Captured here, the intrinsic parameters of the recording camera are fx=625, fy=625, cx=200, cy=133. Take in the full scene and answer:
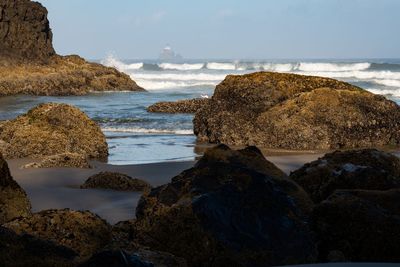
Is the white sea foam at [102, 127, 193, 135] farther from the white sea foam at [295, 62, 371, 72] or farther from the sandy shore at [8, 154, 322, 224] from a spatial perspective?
the white sea foam at [295, 62, 371, 72]

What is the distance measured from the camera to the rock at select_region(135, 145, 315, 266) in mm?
3521

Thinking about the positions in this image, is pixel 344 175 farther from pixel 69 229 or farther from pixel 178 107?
pixel 178 107

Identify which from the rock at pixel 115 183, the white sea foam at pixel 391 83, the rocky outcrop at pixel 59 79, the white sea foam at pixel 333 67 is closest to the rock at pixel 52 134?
the rock at pixel 115 183

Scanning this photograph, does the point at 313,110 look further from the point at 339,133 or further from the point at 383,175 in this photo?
the point at 383,175

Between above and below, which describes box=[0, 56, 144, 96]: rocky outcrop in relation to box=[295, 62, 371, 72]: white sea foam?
below

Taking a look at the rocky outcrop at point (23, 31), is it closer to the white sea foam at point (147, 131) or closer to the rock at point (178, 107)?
the rock at point (178, 107)

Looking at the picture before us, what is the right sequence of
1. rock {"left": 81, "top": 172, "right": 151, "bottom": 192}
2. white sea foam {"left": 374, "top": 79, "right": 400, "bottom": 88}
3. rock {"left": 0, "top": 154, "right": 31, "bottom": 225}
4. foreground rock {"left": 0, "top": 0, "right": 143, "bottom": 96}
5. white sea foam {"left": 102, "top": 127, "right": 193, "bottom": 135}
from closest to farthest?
rock {"left": 0, "top": 154, "right": 31, "bottom": 225}, rock {"left": 81, "top": 172, "right": 151, "bottom": 192}, white sea foam {"left": 102, "top": 127, "right": 193, "bottom": 135}, foreground rock {"left": 0, "top": 0, "right": 143, "bottom": 96}, white sea foam {"left": 374, "top": 79, "right": 400, "bottom": 88}

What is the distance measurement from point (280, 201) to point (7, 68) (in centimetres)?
3879

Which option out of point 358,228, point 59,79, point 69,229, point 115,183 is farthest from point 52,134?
point 59,79

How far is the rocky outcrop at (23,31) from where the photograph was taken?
142 feet

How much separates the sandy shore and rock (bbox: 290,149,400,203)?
1.51 metres

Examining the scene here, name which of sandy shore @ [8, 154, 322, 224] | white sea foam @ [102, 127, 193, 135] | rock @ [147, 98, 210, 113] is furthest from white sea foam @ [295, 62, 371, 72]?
sandy shore @ [8, 154, 322, 224]

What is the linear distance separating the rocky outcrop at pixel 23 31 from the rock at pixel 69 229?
132 feet

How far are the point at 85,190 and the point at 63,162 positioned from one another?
5.57ft
